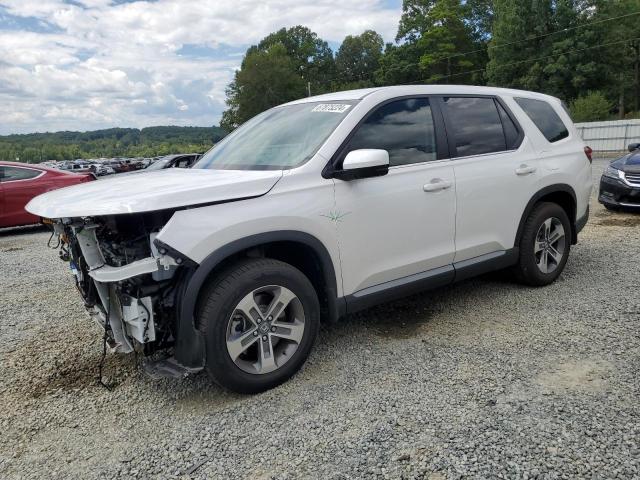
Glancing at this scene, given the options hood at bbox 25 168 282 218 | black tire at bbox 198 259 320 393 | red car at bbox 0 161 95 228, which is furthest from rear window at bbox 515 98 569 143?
red car at bbox 0 161 95 228

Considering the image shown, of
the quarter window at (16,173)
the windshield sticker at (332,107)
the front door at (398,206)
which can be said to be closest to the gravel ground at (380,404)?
the front door at (398,206)

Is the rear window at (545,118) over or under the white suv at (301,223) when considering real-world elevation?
over

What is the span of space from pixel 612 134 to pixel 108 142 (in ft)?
279

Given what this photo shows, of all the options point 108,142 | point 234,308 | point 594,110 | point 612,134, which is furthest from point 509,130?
point 108,142

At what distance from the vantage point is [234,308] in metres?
2.90

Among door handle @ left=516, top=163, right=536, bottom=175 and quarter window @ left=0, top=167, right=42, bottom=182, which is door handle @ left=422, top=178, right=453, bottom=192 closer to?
door handle @ left=516, top=163, right=536, bottom=175

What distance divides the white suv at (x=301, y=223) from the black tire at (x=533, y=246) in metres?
0.02

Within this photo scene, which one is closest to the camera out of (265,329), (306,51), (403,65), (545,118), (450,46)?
(265,329)

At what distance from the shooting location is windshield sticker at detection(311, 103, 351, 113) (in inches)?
142

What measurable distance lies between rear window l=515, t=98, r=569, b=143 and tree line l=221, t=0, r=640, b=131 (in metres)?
35.4

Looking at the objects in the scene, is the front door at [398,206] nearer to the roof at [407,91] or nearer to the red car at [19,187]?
the roof at [407,91]

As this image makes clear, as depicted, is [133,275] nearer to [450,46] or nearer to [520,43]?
[520,43]

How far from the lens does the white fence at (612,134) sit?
84.8 ft

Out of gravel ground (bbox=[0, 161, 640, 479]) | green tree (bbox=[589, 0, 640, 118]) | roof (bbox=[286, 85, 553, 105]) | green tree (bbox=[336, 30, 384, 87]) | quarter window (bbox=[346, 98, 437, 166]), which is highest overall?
green tree (bbox=[336, 30, 384, 87])
